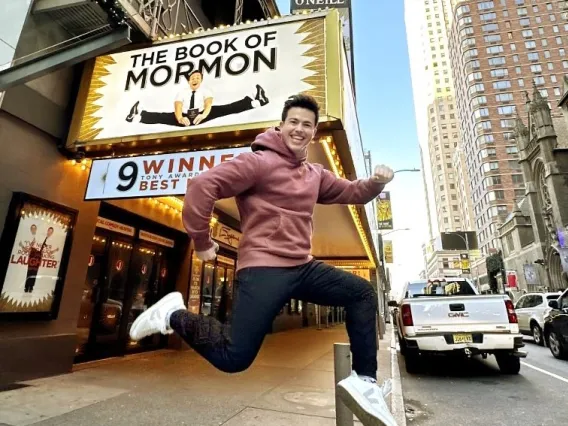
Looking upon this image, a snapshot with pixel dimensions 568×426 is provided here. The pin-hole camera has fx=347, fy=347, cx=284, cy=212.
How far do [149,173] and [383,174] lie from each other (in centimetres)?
408

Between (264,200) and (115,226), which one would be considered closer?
(264,200)

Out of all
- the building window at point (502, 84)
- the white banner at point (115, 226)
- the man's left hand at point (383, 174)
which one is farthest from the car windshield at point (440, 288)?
the building window at point (502, 84)

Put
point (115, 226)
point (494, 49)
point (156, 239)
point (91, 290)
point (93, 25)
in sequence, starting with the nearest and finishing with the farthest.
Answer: point (93, 25), point (91, 290), point (115, 226), point (156, 239), point (494, 49)

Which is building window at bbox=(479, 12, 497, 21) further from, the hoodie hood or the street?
the hoodie hood

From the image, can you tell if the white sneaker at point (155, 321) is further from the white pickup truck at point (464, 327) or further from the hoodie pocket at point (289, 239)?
the white pickup truck at point (464, 327)

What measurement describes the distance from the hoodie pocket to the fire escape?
10.2 feet

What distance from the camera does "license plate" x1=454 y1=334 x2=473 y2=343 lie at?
646 centimetres

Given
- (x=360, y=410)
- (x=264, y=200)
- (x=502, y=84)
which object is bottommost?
(x=360, y=410)

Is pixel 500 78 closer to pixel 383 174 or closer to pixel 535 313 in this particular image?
pixel 535 313

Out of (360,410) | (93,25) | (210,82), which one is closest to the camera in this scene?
(360,410)

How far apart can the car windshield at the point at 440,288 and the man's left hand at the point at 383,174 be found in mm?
7866

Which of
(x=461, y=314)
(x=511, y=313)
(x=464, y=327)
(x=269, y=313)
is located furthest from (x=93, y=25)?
(x=511, y=313)

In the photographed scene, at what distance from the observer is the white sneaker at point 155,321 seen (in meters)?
2.01

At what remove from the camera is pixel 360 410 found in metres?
1.64
